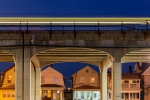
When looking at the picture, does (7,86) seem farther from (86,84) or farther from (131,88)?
(131,88)

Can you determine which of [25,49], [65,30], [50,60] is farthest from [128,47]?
[50,60]

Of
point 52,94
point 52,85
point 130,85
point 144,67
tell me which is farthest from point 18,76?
point 144,67

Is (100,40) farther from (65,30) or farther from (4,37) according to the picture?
(4,37)

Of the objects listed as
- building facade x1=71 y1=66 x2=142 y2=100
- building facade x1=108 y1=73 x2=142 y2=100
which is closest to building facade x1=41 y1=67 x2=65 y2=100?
building facade x1=71 y1=66 x2=142 y2=100

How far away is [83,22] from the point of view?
120 feet

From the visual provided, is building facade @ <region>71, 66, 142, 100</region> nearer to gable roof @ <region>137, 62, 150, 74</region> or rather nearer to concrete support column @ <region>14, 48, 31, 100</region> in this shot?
gable roof @ <region>137, 62, 150, 74</region>

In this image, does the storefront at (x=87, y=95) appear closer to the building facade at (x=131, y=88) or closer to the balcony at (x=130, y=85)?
the building facade at (x=131, y=88)

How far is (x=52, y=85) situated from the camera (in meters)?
66.6

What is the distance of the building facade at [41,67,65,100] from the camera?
65.9 meters

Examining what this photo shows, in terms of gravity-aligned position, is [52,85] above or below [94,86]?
above

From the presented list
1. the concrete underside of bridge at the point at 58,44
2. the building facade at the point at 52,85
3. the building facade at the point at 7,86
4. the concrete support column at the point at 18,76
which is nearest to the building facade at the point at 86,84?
the building facade at the point at 52,85

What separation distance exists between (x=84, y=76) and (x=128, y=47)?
3279 cm

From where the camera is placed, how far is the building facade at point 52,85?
65.9 metres

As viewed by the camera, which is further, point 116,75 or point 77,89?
point 77,89
